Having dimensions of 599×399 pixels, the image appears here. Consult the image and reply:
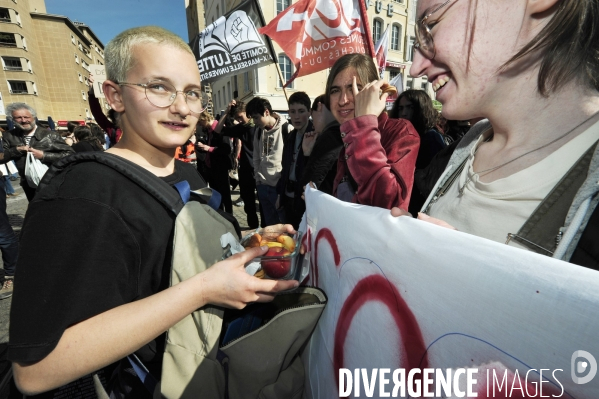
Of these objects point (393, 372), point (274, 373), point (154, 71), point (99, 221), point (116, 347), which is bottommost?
point (274, 373)

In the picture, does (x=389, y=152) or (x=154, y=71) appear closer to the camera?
(x=154, y=71)

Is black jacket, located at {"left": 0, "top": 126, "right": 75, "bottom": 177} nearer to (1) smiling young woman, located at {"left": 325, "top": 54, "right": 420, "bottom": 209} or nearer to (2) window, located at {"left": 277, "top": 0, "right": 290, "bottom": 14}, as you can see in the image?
(1) smiling young woman, located at {"left": 325, "top": 54, "right": 420, "bottom": 209}

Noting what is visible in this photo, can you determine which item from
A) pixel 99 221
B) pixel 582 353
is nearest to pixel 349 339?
pixel 582 353

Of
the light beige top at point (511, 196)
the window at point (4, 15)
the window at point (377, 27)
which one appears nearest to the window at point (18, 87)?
the window at point (4, 15)

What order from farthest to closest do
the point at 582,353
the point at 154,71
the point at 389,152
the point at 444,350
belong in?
the point at 389,152, the point at 154,71, the point at 444,350, the point at 582,353

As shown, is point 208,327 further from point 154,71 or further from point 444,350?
point 154,71

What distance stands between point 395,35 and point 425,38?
99.5 feet

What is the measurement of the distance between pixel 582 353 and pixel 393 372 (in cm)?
43

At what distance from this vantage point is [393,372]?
2.48 ft

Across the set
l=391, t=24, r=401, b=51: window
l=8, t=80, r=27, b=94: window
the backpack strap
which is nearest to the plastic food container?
the backpack strap

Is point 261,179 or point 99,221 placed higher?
point 99,221

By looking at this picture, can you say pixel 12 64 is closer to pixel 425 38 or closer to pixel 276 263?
pixel 276 263

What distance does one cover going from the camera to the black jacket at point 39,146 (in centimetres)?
468

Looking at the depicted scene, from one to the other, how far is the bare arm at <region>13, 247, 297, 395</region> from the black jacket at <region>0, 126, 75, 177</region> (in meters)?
5.26
